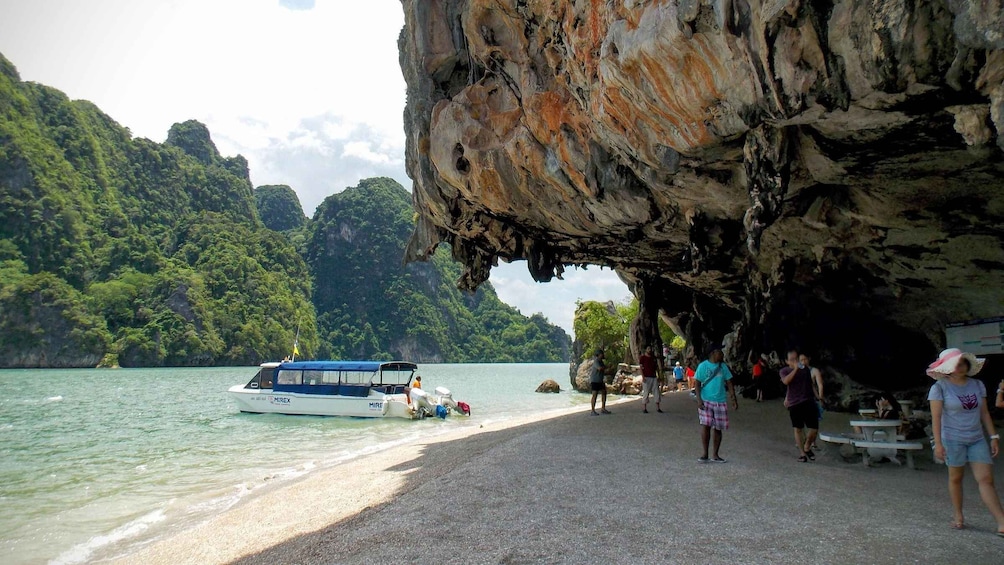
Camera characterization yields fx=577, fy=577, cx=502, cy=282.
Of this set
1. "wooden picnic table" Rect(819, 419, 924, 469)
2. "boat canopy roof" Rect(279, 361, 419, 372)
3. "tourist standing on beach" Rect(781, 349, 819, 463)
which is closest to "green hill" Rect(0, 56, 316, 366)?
"boat canopy roof" Rect(279, 361, 419, 372)

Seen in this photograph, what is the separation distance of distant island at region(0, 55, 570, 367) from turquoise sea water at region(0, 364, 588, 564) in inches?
1835

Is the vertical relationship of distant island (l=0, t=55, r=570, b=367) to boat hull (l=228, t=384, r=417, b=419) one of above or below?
above

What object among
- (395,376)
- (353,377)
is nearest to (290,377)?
(353,377)

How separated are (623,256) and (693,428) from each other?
476 cm

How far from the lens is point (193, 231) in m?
96.0

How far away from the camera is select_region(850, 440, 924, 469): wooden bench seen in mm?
6953

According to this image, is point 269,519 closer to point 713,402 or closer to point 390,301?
point 713,402

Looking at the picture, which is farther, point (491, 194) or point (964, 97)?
point (491, 194)

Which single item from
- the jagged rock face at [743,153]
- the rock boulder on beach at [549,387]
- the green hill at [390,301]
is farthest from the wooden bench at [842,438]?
the green hill at [390,301]

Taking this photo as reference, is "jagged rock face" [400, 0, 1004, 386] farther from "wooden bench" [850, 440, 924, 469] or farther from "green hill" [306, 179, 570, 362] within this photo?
"green hill" [306, 179, 570, 362]

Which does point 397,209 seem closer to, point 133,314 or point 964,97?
Answer: point 133,314

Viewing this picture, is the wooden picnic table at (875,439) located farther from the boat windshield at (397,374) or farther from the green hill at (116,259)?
the green hill at (116,259)

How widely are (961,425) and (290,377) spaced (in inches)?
979

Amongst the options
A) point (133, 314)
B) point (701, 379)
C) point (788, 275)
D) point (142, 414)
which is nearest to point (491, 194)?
point (701, 379)
